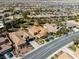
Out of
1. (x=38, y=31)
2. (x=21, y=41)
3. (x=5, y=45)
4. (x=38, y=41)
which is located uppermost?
(x=5, y=45)

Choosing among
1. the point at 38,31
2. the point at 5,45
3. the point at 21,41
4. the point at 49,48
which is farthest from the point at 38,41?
the point at 5,45

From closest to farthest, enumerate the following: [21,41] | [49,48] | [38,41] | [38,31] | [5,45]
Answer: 1. [5,45]
2. [49,48]
3. [21,41]
4. [38,41]
5. [38,31]

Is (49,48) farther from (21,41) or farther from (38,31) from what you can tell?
(38,31)

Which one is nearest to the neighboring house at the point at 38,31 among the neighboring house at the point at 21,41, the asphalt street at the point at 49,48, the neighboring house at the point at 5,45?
the neighboring house at the point at 21,41

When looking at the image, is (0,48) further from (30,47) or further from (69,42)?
(69,42)

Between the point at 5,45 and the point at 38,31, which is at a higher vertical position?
the point at 5,45

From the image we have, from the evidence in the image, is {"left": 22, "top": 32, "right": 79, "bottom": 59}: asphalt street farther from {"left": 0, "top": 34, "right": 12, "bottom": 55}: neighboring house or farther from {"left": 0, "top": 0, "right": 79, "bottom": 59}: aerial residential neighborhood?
{"left": 0, "top": 34, "right": 12, "bottom": 55}: neighboring house

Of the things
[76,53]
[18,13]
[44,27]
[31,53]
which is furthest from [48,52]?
[18,13]
